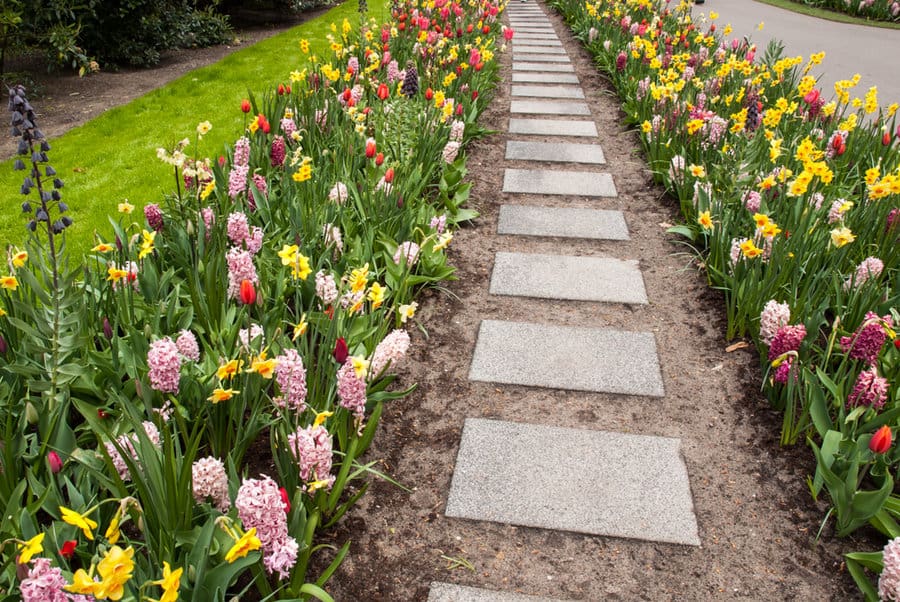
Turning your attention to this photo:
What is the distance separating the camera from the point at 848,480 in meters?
2.03

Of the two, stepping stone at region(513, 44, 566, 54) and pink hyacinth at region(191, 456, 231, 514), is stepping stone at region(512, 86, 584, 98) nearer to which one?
stepping stone at region(513, 44, 566, 54)

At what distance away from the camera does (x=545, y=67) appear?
7969mm

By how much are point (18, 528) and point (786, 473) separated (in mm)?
2281

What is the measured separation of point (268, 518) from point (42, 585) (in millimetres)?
452

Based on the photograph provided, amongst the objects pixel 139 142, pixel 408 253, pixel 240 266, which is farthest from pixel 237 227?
pixel 139 142

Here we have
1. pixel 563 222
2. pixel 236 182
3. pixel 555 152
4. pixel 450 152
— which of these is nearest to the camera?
pixel 236 182

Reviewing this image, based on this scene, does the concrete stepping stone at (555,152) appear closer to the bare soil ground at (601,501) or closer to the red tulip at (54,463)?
the bare soil ground at (601,501)

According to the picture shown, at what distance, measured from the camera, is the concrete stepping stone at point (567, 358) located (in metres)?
2.78

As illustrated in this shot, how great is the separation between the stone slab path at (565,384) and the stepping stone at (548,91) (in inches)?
81.1

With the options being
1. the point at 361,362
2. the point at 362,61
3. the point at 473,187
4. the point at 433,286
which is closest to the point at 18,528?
the point at 361,362

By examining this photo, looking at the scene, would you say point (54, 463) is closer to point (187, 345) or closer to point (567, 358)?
point (187, 345)

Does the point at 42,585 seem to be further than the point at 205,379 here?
No

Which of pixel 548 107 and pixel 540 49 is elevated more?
pixel 540 49

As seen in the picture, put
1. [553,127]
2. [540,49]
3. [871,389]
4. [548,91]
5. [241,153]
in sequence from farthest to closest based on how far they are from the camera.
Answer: [540,49] → [548,91] → [553,127] → [241,153] → [871,389]
